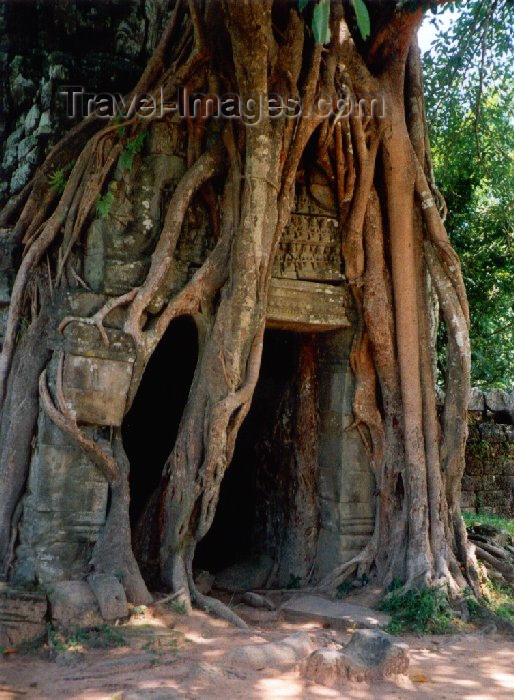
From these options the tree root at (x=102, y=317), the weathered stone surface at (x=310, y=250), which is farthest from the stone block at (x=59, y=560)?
the weathered stone surface at (x=310, y=250)

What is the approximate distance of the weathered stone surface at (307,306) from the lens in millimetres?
5664

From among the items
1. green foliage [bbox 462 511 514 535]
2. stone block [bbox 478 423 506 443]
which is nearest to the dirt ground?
green foliage [bbox 462 511 514 535]

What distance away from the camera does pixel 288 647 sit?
382 cm

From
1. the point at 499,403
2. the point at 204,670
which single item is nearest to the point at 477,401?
the point at 499,403

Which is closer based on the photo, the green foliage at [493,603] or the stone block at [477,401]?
the green foliage at [493,603]

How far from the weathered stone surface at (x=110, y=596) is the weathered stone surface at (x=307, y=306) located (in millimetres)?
2183

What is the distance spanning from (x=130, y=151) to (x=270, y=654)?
3.41 meters

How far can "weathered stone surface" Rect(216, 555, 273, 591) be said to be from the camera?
6176mm

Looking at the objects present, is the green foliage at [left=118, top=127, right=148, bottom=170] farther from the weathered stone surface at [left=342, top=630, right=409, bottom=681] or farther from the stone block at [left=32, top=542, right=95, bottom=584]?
the weathered stone surface at [left=342, top=630, right=409, bottom=681]

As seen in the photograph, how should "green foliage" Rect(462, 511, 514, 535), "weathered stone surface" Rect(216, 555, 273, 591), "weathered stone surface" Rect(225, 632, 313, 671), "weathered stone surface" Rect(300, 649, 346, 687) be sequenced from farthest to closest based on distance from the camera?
"green foliage" Rect(462, 511, 514, 535), "weathered stone surface" Rect(216, 555, 273, 591), "weathered stone surface" Rect(225, 632, 313, 671), "weathered stone surface" Rect(300, 649, 346, 687)

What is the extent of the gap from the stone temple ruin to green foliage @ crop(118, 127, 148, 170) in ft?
0.29

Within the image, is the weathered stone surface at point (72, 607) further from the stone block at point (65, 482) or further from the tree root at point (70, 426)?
the tree root at point (70, 426)

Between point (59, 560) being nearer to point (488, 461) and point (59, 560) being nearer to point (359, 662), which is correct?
point (359, 662)

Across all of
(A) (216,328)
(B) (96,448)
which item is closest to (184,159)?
(A) (216,328)
